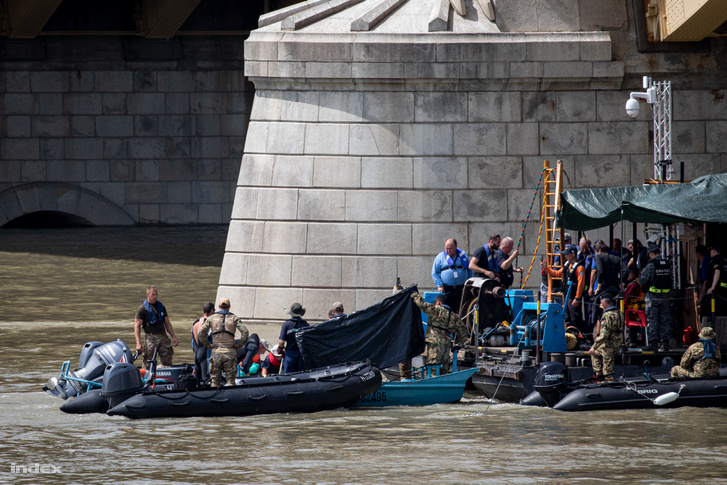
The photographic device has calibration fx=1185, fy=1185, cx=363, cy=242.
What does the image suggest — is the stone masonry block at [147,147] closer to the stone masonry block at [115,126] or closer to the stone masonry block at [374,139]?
the stone masonry block at [115,126]

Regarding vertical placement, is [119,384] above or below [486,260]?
below

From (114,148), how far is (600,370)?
85.4 feet

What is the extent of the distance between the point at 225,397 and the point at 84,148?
25323mm

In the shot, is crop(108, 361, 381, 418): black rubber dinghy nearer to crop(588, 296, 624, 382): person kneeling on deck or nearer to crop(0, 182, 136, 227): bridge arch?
crop(588, 296, 624, 382): person kneeling on deck

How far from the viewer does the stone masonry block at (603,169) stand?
22.4 m

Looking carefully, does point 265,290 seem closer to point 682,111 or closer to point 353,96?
point 353,96

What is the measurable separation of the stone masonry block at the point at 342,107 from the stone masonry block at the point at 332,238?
200 cm

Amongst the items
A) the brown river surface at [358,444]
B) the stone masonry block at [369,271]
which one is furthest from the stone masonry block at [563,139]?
the brown river surface at [358,444]

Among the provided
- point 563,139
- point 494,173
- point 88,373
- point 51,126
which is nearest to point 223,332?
point 88,373

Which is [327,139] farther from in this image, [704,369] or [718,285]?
[704,369]

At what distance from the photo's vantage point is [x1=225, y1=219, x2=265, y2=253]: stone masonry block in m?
22.5

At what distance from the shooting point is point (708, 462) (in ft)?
41.9

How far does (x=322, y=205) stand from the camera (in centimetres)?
2219

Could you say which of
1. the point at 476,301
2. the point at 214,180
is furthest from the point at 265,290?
the point at 214,180
